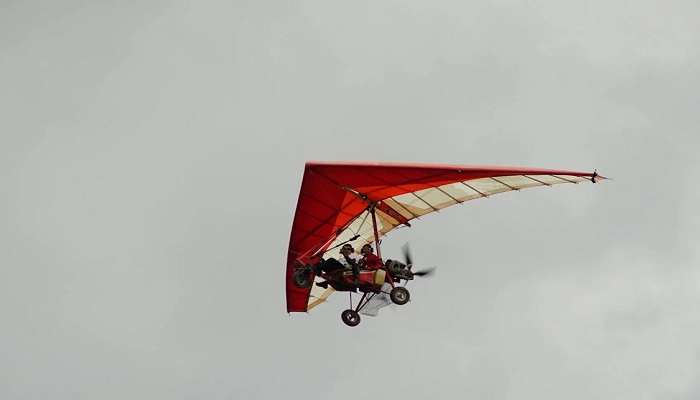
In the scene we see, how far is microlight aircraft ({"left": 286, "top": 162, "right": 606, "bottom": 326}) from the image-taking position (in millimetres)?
39062

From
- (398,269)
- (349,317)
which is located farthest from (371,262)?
(349,317)

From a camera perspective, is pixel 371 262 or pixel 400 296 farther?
pixel 371 262


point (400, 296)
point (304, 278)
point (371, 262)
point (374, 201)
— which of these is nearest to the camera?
point (400, 296)

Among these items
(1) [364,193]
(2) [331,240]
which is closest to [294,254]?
(2) [331,240]

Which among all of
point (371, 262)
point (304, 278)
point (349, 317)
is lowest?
point (349, 317)

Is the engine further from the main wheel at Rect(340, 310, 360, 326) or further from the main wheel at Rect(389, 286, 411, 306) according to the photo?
the main wheel at Rect(340, 310, 360, 326)

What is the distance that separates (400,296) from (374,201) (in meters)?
4.12

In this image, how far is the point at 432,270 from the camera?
3931 cm

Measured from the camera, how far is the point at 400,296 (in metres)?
39.0

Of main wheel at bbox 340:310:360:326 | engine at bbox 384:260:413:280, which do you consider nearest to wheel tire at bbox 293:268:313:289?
main wheel at bbox 340:310:360:326

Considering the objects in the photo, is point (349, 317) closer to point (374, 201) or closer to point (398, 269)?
point (398, 269)

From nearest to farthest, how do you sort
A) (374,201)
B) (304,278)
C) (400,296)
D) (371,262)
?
A: (400,296), (371,262), (304,278), (374,201)

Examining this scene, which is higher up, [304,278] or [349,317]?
[304,278]

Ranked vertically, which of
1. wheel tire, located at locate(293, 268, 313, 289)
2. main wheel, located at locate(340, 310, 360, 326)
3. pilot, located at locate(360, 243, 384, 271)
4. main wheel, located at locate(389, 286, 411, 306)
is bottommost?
main wheel, located at locate(340, 310, 360, 326)
